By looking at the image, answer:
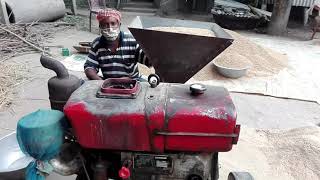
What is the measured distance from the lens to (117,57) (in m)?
2.61

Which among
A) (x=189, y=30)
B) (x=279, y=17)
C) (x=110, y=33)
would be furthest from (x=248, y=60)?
(x=279, y=17)

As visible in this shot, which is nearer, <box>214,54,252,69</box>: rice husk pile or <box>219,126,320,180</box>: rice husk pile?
<box>219,126,320,180</box>: rice husk pile

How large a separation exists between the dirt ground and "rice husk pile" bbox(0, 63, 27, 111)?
0.33 feet

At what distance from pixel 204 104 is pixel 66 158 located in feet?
2.61

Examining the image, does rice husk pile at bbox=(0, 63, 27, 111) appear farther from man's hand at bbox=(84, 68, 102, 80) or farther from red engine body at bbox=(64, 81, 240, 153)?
red engine body at bbox=(64, 81, 240, 153)

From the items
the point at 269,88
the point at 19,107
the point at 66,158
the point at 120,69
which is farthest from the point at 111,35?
the point at 269,88

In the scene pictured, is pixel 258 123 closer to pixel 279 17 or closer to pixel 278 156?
pixel 278 156

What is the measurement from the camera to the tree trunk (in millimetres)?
8664

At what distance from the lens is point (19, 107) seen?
3.94 m

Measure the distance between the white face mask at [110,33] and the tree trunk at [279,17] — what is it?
7377mm

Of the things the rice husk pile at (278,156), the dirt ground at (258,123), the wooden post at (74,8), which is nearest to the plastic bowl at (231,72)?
the dirt ground at (258,123)

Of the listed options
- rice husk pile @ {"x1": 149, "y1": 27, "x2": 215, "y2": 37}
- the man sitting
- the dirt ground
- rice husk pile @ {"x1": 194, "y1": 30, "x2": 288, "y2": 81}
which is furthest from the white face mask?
rice husk pile @ {"x1": 194, "y1": 30, "x2": 288, "y2": 81}

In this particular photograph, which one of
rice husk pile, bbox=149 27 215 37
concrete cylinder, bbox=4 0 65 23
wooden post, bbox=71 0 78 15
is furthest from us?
wooden post, bbox=71 0 78 15

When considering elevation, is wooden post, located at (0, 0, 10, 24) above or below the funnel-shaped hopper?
below
